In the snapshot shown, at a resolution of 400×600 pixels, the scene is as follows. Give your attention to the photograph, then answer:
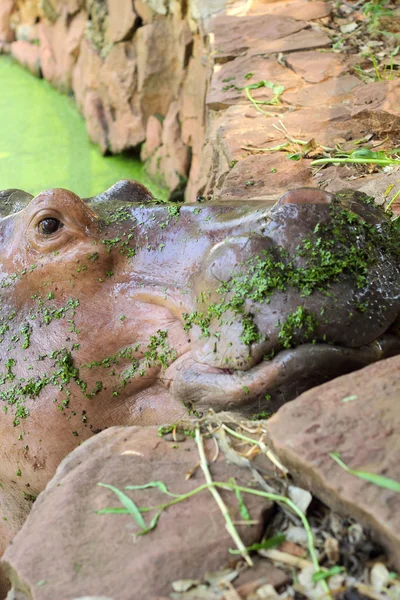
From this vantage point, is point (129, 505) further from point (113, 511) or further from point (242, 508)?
point (242, 508)

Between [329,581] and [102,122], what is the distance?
8.49 meters

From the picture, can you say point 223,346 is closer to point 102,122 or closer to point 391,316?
point 391,316

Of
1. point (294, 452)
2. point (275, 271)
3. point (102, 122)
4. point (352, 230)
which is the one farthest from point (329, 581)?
point (102, 122)

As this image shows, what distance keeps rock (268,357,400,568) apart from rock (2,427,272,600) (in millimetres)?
141

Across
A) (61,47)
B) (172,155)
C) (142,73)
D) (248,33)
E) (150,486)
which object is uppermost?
(150,486)

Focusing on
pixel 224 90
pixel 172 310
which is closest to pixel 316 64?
pixel 224 90

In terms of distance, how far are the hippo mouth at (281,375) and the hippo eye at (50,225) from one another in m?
0.81

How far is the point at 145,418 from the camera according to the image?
93.4 inches

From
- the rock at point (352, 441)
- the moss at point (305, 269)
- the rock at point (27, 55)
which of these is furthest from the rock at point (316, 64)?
the rock at point (27, 55)

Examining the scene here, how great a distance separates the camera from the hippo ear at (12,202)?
118 inches

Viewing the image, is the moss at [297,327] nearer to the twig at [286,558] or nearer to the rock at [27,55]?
the twig at [286,558]

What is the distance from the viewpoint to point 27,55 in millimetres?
11625

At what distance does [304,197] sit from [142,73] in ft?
21.6

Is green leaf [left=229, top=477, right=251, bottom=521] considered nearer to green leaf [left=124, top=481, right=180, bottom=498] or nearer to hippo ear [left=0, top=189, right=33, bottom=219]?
green leaf [left=124, top=481, right=180, bottom=498]
